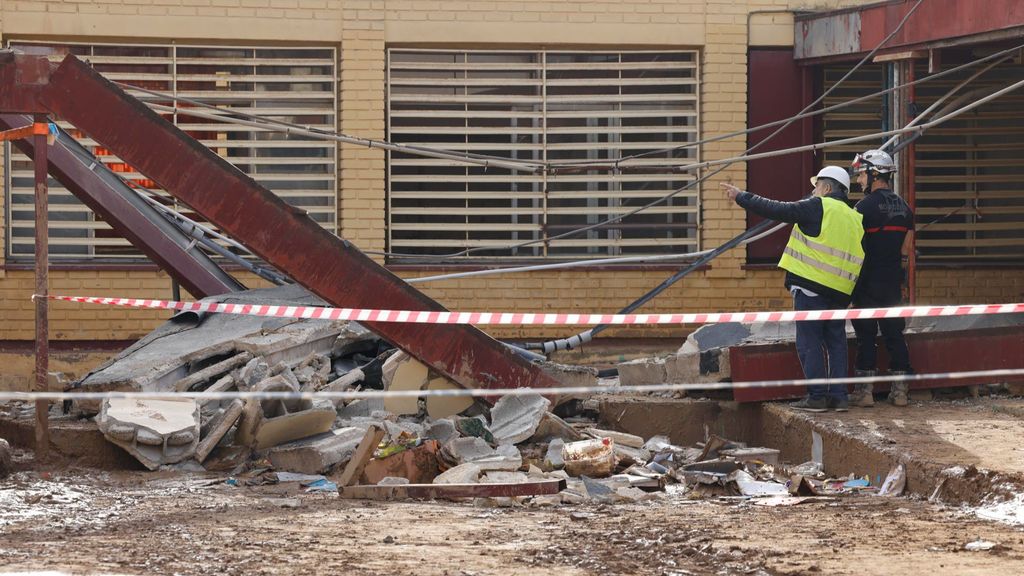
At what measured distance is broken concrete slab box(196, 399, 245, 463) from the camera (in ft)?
32.1

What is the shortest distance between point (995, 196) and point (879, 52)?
2.83 m

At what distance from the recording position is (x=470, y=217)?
15.0m

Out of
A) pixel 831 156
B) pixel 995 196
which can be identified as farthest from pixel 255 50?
pixel 995 196

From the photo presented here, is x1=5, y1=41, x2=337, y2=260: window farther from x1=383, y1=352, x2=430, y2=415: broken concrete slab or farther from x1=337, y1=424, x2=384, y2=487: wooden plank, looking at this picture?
x1=337, y1=424, x2=384, y2=487: wooden plank

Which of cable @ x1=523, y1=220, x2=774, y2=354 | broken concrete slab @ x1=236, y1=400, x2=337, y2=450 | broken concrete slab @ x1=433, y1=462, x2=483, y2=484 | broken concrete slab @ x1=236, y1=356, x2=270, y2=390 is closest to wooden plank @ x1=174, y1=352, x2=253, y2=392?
broken concrete slab @ x1=236, y1=356, x2=270, y2=390

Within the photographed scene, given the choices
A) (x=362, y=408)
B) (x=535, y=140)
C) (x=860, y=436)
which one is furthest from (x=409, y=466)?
(x=535, y=140)

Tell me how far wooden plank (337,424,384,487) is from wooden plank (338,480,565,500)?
95mm

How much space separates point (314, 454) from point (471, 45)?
6270 mm

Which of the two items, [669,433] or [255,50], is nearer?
[669,433]

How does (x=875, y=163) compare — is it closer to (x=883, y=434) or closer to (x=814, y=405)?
(x=814, y=405)

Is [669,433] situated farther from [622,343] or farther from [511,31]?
[511,31]

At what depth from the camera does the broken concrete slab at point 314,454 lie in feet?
31.8

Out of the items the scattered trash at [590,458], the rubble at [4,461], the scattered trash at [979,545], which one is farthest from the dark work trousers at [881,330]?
the rubble at [4,461]

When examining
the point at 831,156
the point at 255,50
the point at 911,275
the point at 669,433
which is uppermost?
the point at 255,50
